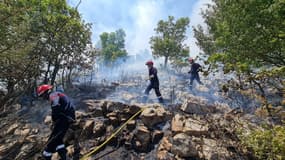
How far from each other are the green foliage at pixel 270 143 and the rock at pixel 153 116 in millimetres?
2537

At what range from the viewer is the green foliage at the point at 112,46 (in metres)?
37.5

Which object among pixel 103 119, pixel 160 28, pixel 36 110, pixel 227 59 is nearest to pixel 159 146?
pixel 103 119

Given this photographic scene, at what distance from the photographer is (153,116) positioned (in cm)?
550

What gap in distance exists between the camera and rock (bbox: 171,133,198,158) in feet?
13.7

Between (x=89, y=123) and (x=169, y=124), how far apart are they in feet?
7.91

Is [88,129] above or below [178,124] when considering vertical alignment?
below

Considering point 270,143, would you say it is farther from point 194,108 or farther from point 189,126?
point 194,108

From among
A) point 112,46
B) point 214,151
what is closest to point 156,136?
point 214,151

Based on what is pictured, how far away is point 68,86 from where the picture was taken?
12938mm

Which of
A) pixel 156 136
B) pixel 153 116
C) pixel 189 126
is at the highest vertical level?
pixel 153 116

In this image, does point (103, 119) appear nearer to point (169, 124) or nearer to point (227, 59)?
point (169, 124)

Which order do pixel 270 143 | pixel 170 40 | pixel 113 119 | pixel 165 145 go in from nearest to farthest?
pixel 270 143 → pixel 165 145 → pixel 113 119 → pixel 170 40

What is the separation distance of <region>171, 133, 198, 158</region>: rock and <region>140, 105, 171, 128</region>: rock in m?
1.15

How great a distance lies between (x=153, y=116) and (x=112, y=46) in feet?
114
